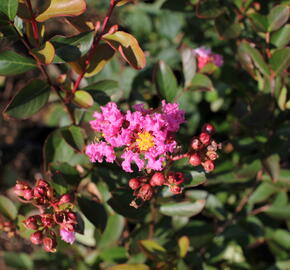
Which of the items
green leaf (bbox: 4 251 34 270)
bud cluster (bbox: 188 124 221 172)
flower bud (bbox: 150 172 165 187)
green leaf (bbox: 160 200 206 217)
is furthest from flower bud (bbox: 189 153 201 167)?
green leaf (bbox: 4 251 34 270)

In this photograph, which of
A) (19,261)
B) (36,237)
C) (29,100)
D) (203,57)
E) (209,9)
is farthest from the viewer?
(19,261)

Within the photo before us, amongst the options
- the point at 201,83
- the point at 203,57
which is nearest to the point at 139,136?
the point at 201,83

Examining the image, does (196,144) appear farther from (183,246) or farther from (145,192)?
(183,246)

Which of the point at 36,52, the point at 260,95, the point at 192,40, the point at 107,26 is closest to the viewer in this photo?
the point at 36,52

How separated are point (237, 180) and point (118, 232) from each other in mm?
616

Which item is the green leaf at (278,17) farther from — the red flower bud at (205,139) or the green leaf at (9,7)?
the green leaf at (9,7)

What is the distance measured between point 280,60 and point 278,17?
0.21 metres

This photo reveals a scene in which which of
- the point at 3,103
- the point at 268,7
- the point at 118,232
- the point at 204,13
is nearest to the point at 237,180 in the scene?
the point at 118,232

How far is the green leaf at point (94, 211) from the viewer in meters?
1.53

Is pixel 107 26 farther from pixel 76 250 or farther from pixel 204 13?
pixel 76 250

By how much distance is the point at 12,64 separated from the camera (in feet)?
4.22

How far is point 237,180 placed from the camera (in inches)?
76.8

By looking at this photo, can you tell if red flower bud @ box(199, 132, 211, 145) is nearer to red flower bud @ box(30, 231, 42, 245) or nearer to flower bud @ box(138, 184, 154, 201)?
flower bud @ box(138, 184, 154, 201)

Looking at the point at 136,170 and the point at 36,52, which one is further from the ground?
the point at 36,52
